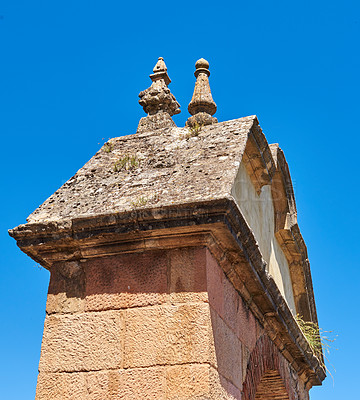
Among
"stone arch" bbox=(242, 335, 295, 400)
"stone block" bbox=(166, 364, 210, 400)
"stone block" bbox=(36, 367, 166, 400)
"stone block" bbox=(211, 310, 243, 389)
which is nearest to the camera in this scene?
"stone block" bbox=(166, 364, 210, 400)

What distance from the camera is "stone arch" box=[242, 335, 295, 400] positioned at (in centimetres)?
456

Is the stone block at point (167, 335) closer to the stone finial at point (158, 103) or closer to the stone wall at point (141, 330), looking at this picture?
the stone wall at point (141, 330)

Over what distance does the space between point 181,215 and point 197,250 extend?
0.91 ft

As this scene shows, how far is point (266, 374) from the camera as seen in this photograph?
5.83 meters

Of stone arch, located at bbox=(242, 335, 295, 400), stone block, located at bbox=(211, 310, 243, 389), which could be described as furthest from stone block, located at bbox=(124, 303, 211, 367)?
stone arch, located at bbox=(242, 335, 295, 400)

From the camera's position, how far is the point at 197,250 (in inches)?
151

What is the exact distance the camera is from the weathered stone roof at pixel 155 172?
3969mm

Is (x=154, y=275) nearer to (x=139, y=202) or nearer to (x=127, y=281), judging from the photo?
(x=127, y=281)

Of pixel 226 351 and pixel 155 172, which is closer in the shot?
pixel 226 351

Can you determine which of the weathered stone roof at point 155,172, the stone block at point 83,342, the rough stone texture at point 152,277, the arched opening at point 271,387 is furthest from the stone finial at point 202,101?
the arched opening at point 271,387

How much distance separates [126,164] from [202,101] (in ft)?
4.43

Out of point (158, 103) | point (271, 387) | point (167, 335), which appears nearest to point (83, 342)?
point (167, 335)

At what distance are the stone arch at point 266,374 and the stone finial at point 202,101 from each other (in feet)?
6.74

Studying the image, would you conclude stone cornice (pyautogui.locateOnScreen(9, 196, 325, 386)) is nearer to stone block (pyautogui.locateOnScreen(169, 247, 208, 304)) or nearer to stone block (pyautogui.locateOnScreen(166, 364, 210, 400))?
stone block (pyautogui.locateOnScreen(169, 247, 208, 304))
